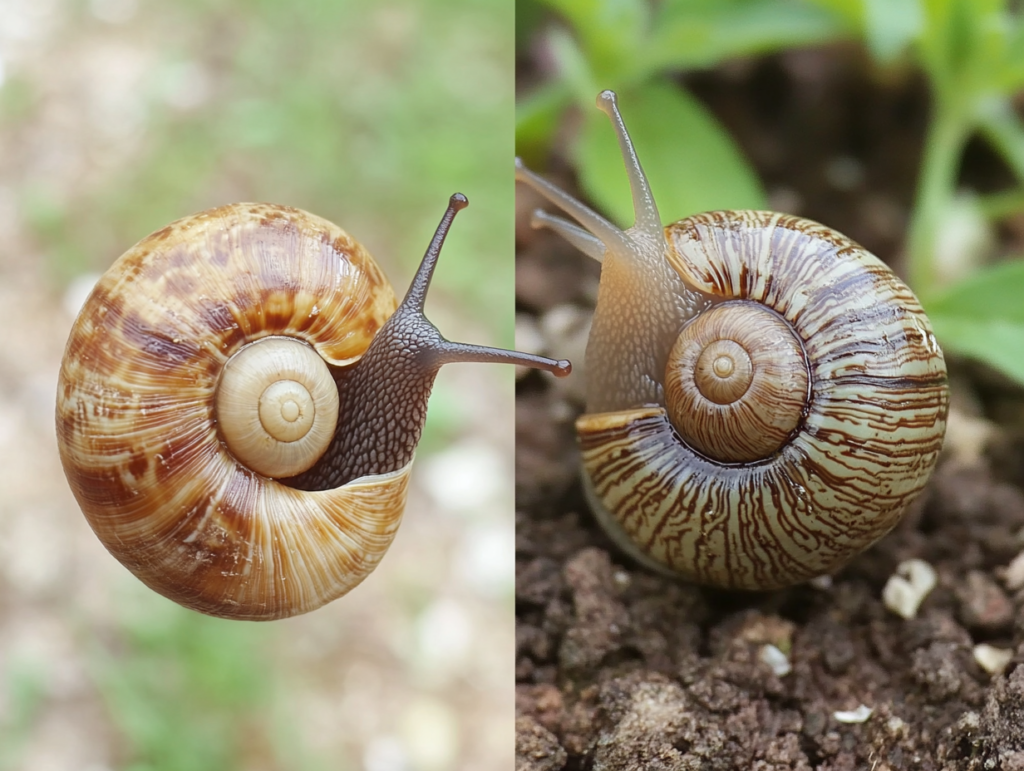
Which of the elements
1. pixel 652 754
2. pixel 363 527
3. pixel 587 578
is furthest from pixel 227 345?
pixel 652 754

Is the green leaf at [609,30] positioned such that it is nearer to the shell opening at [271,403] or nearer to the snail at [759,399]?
the snail at [759,399]

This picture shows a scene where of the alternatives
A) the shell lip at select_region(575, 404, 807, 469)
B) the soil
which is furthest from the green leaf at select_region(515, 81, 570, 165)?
the shell lip at select_region(575, 404, 807, 469)

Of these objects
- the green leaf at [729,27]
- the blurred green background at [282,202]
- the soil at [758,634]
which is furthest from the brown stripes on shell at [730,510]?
the blurred green background at [282,202]

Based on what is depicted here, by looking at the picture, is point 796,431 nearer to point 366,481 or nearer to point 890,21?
point 366,481

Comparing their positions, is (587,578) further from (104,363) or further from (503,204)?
(503,204)

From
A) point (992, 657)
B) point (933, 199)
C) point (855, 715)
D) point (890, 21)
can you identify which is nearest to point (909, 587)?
point (992, 657)

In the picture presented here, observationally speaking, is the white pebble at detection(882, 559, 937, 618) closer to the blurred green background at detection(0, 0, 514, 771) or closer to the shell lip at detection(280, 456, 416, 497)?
the shell lip at detection(280, 456, 416, 497)
